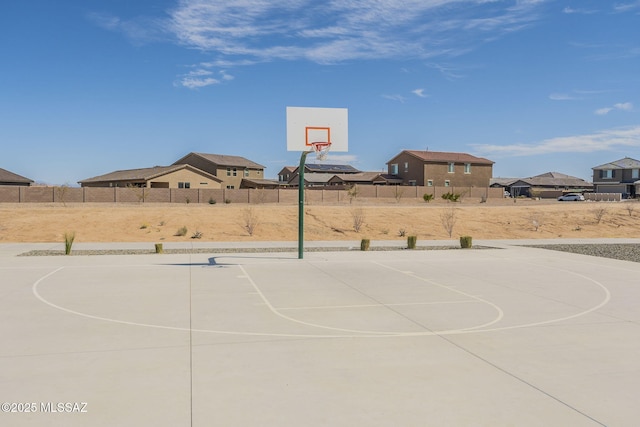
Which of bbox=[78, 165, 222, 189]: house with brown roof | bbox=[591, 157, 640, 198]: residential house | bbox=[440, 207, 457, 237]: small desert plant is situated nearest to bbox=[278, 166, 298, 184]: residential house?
bbox=[78, 165, 222, 189]: house with brown roof

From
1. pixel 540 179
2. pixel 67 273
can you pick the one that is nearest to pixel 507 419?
pixel 67 273

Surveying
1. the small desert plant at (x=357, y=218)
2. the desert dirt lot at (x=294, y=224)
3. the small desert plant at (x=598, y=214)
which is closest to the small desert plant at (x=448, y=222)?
the desert dirt lot at (x=294, y=224)

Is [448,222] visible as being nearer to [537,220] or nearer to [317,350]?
[537,220]

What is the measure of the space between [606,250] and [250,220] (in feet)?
72.4

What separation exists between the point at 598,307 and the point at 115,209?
35.0m

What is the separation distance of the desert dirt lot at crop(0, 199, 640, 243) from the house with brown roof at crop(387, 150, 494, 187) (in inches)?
1275

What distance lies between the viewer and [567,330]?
31.3 feet

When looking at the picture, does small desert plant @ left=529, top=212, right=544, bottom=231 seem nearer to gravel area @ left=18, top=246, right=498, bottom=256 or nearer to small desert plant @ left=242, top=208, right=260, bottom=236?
gravel area @ left=18, top=246, right=498, bottom=256

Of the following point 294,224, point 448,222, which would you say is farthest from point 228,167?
point 448,222

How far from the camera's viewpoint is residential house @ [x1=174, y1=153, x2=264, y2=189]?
76.1m

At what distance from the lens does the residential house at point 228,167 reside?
2997 inches

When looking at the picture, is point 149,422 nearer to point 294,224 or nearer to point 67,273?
point 67,273

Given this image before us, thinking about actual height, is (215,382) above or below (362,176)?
below

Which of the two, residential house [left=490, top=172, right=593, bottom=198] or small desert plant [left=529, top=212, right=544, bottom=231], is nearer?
small desert plant [left=529, top=212, right=544, bottom=231]
